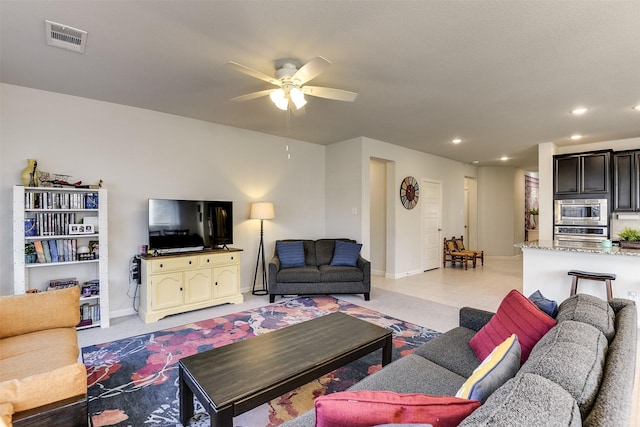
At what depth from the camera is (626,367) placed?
0.94 meters

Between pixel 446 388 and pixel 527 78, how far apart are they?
298cm

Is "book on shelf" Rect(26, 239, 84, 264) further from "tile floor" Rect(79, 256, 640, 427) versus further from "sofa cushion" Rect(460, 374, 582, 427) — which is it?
"sofa cushion" Rect(460, 374, 582, 427)

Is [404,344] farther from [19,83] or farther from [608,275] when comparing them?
[19,83]

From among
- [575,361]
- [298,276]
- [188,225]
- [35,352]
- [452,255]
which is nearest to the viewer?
[575,361]

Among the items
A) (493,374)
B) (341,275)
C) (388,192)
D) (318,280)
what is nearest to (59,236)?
(318,280)

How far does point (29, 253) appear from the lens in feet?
10.0

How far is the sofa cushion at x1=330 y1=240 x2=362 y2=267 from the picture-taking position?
4.72 m

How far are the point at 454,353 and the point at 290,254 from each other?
10.5 feet

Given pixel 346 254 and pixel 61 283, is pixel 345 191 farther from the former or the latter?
pixel 61 283

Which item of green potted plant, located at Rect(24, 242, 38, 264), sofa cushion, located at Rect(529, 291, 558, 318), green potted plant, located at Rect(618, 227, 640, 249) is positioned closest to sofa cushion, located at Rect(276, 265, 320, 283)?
green potted plant, located at Rect(24, 242, 38, 264)

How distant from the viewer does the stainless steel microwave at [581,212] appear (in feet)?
16.3

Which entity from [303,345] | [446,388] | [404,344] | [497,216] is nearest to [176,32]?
[303,345]

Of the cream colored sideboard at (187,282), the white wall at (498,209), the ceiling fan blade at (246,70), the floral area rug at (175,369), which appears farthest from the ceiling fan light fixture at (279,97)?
the white wall at (498,209)

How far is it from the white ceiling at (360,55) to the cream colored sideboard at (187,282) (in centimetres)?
195
